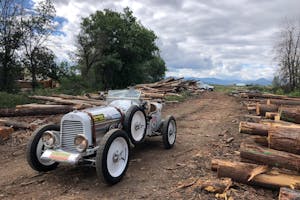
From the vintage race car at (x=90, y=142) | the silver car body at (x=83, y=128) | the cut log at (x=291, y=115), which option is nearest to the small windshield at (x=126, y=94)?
the silver car body at (x=83, y=128)

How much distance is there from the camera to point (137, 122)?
6.36 m

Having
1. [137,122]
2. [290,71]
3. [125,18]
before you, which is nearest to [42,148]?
[137,122]

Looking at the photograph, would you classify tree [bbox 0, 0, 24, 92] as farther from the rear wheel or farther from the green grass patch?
the rear wheel

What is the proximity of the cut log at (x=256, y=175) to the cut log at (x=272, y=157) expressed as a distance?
5.4 inches

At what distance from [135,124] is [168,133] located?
1465 millimetres

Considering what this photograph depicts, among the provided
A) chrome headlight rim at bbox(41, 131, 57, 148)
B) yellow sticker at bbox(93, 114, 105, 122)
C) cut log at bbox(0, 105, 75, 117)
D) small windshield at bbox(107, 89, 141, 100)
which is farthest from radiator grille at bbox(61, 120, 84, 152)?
cut log at bbox(0, 105, 75, 117)

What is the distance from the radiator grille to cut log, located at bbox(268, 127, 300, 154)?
11.5 ft

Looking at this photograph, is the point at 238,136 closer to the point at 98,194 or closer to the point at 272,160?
the point at 272,160

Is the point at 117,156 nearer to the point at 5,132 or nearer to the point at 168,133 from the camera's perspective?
the point at 168,133

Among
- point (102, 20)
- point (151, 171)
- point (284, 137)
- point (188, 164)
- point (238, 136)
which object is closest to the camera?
point (284, 137)

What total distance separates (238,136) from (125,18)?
23.2 m

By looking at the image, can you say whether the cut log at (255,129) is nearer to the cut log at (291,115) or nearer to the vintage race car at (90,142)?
the cut log at (291,115)

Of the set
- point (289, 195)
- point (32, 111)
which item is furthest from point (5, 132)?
point (289, 195)

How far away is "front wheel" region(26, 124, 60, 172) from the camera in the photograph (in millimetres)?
5344
